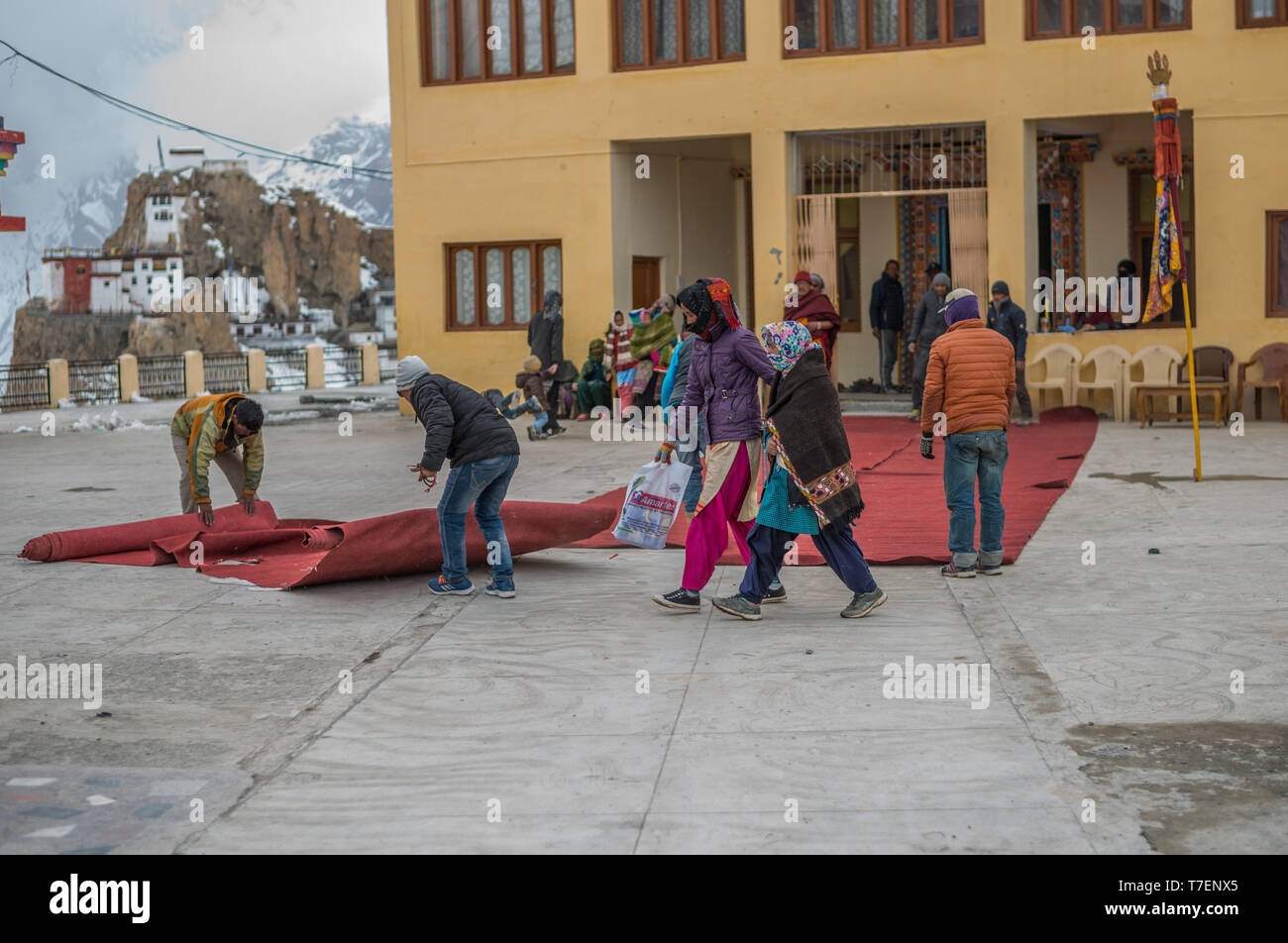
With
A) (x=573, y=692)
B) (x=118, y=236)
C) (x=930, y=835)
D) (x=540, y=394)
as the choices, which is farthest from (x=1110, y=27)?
(x=118, y=236)

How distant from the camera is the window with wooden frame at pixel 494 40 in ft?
68.1

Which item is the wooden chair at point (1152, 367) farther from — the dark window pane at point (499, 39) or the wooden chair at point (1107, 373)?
the dark window pane at point (499, 39)

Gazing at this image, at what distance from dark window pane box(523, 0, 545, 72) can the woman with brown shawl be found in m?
14.0

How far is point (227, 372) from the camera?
32.8 m

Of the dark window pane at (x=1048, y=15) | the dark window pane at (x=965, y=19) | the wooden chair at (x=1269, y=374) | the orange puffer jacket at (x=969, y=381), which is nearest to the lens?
the orange puffer jacket at (x=969, y=381)

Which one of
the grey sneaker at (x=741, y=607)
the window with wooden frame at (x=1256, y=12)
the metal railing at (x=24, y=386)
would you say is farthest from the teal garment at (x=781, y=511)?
the metal railing at (x=24, y=386)

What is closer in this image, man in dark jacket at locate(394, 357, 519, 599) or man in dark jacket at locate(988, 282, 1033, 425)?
man in dark jacket at locate(394, 357, 519, 599)

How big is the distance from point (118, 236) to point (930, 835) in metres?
157

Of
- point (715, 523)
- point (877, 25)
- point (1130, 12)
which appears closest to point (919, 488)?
point (715, 523)

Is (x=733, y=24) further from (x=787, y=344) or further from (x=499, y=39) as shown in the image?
(x=787, y=344)

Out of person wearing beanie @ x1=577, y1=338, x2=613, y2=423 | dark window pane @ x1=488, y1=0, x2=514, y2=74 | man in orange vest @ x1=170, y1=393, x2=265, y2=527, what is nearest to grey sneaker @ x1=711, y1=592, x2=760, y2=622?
man in orange vest @ x1=170, y1=393, x2=265, y2=527

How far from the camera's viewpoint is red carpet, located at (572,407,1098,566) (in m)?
9.96

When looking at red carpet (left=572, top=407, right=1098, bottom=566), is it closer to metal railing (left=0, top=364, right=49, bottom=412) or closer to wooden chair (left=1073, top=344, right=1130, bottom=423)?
wooden chair (left=1073, top=344, right=1130, bottom=423)

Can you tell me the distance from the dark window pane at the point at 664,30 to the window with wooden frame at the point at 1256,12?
7.00 metres
